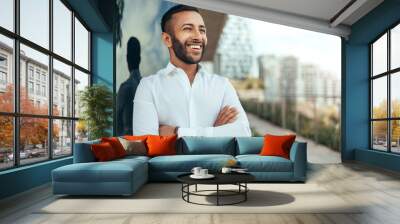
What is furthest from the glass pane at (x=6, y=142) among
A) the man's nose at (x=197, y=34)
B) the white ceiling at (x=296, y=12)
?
the white ceiling at (x=296, y=12)

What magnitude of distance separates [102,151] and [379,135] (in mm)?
6250

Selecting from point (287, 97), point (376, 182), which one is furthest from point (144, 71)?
point (376, 182)

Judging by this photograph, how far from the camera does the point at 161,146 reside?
6.75m

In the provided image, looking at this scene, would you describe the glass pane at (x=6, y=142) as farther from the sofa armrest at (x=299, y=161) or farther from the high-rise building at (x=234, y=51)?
the high-rise building at (x=234, y=51)

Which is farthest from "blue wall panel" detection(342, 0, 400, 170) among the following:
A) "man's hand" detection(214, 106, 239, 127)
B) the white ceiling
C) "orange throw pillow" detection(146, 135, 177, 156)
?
"orange throw pillow" detection(146, 135, 177, 156)

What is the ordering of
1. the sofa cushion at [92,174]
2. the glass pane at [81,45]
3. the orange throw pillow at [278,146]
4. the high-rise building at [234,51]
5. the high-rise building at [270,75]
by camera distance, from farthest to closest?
1. the high-rise building at [270,75]
2. the high-rise building at [234,51]
3. the glass pane at [81,45]
4. the orange throw pillow at [278,146]
5. the sofa cushion at [92,174]

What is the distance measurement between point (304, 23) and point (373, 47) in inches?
73.3

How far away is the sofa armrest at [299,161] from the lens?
602 centimetres

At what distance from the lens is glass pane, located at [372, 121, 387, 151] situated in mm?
8469

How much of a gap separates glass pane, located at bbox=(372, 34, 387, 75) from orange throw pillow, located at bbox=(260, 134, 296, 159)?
3.55m

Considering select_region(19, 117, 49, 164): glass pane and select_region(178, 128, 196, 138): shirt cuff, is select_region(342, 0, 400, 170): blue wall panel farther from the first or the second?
select_region(19, 117, 49, 164): glass pane

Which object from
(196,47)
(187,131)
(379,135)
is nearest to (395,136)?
(379,135)

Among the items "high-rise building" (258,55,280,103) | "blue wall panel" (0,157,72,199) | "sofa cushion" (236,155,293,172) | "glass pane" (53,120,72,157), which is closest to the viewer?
"blue wall panel" (0,157,72,199)

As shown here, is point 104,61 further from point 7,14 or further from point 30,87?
point 7,14
